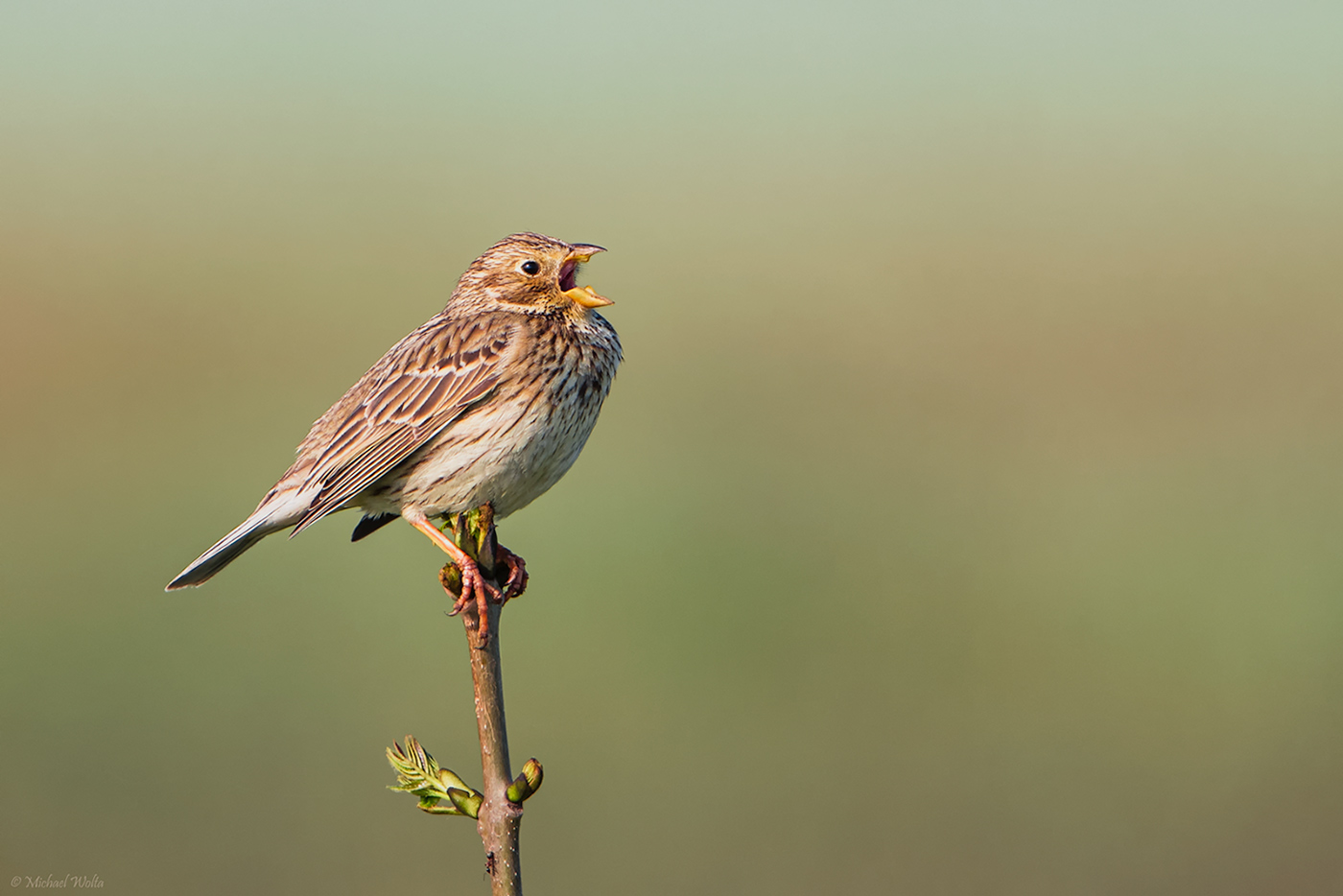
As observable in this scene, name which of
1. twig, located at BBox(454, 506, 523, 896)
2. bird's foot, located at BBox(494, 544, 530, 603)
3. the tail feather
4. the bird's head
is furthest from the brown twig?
the bird's head

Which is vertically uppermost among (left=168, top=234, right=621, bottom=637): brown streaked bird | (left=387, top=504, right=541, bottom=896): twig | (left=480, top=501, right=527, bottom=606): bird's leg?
(left=168, top=234, right=621, bottom=637): brown streaked bird

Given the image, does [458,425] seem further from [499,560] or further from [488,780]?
[488,780]

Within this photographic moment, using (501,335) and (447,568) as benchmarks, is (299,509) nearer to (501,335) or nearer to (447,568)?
(501,335)

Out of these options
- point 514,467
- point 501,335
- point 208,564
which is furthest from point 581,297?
point 208,564

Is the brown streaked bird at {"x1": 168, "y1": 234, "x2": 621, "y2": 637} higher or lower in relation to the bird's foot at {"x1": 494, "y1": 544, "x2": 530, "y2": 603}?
higher

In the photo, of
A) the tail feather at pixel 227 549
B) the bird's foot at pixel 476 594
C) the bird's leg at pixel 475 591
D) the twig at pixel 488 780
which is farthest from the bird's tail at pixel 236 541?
the twig at pixel 488 780

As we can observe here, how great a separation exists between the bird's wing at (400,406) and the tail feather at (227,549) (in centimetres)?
20

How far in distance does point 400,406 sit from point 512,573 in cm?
128

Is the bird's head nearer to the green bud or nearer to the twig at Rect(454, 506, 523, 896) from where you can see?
the twig at Rect(454, 506, 523, 896)

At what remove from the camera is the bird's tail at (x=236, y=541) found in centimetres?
521

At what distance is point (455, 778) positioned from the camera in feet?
10.3

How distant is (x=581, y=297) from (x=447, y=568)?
84.5 inches

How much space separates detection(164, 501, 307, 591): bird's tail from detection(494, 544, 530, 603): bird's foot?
1.28 metres

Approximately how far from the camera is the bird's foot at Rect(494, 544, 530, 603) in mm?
4266
